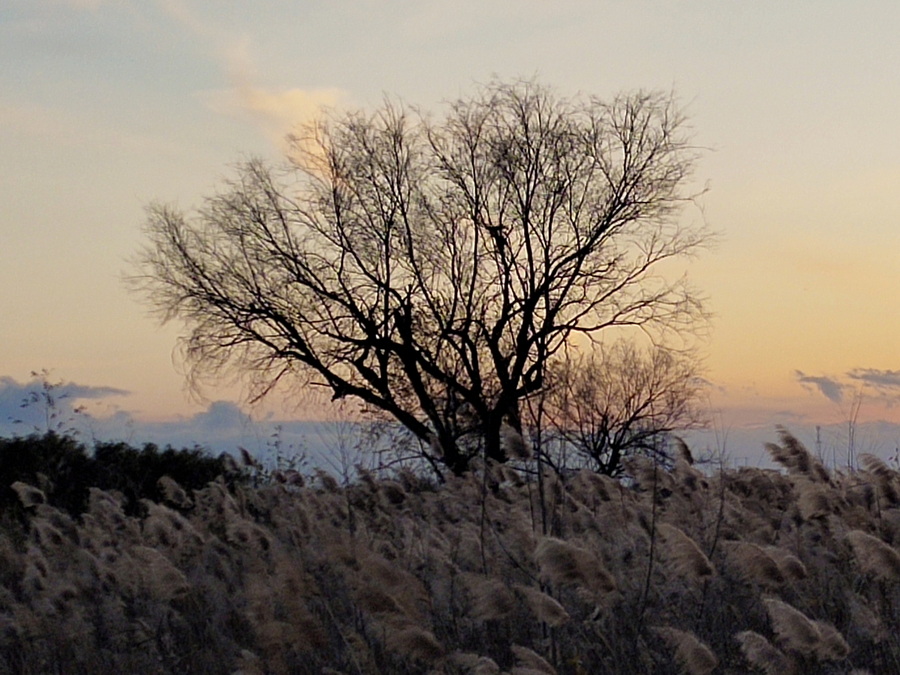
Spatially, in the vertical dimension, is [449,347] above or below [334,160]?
below

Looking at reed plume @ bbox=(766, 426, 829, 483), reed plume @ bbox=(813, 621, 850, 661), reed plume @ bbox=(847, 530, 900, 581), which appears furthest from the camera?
reed plume @ bbox=(766, 426, 829, 483)

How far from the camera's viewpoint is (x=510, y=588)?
7.09 m

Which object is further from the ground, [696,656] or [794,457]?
[794,457]

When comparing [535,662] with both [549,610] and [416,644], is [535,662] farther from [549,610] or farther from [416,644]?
[416,644]

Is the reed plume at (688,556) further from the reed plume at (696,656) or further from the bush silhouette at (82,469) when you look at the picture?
the bush silhouette at (82,469)

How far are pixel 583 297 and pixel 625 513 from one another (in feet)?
62.6

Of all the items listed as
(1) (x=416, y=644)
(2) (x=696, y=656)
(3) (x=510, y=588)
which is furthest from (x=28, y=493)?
(2) (x=696, y=656)

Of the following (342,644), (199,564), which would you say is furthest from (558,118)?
(342,644)

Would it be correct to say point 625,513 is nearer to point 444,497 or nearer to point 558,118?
point 444,497

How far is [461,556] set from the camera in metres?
7.80

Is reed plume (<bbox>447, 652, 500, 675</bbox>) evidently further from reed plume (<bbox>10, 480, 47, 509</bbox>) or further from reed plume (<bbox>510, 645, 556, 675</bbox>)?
reed plume (<bbox>10, 480, 47, 509</bbox>)

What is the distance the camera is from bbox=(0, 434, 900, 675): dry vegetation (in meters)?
4.81

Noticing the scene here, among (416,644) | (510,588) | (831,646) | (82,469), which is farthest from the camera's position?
(82,469)

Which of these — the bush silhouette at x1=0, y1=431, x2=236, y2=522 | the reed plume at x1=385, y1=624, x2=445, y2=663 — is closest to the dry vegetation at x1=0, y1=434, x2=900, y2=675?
the reed plume at x1=385, y1=624, x2=445, y2=663
